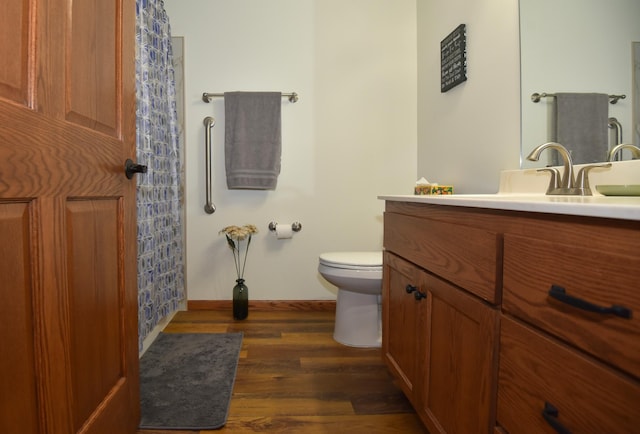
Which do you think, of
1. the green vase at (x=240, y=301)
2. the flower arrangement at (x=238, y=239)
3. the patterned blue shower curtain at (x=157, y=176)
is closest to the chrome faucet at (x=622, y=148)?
the patterned blue shower curtain at (x=157, y=176)

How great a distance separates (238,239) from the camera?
250cm

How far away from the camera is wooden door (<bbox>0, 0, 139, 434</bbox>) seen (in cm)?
69

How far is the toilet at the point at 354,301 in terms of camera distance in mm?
1935

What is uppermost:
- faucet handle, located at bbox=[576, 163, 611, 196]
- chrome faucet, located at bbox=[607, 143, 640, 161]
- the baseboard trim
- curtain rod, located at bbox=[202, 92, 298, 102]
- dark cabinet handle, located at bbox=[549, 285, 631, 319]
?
curtain rod, located at bbox=[202, 92, 298, 102]

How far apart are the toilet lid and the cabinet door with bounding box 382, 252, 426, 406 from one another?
31 cm

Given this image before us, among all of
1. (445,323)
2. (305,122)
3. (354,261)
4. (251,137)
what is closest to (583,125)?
(445,323)

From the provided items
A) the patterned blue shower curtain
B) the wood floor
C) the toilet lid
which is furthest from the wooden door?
the toilet lid

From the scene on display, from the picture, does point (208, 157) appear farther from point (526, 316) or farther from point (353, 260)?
point (526, 316)

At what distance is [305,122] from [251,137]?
38 centimetres

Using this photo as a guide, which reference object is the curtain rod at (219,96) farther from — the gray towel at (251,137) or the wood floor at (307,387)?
the wood floor at (307,387)

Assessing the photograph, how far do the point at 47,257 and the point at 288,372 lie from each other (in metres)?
1.19

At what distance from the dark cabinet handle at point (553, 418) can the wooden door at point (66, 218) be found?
91 cm

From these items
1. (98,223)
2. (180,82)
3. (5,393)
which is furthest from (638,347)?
(180,82)

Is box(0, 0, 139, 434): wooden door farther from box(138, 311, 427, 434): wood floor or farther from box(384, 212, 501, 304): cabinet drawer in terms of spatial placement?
box(384, 212, 501, 304): cabinet drawer
